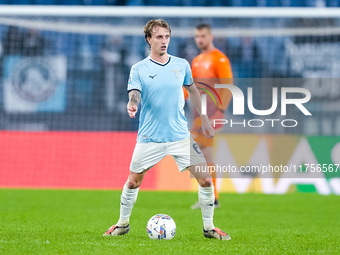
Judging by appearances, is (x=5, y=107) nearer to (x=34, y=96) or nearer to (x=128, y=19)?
(x=34, y=96)

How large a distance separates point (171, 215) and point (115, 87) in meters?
9.07

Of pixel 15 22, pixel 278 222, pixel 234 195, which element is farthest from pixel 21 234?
pixel 15 22

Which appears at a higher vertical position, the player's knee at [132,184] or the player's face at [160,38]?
the player's face at [160,38]

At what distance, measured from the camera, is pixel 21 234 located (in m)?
6.99

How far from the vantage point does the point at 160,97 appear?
6457 mm

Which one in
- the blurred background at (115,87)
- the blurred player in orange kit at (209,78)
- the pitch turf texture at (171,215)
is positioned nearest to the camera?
the pitch turf texture at (171,215)

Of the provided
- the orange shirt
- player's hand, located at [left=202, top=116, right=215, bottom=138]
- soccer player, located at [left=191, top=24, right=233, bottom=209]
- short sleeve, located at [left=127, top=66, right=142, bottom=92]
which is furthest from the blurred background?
short sleeve, located at [left=127, top=66, right=142, bottom=92]

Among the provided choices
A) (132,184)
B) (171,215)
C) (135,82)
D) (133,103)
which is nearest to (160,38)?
(135,82)

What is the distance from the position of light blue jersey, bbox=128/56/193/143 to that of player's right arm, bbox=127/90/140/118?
0.29 ft

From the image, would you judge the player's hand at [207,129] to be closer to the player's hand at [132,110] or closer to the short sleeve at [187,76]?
the short sleeve at [187,76]

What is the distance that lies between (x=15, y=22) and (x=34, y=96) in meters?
2.04

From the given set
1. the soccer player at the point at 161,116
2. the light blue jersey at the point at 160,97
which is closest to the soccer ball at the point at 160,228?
the soccer player at the point at 161,116

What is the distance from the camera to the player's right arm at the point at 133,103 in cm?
602

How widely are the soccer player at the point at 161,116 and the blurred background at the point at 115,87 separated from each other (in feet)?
21.4
